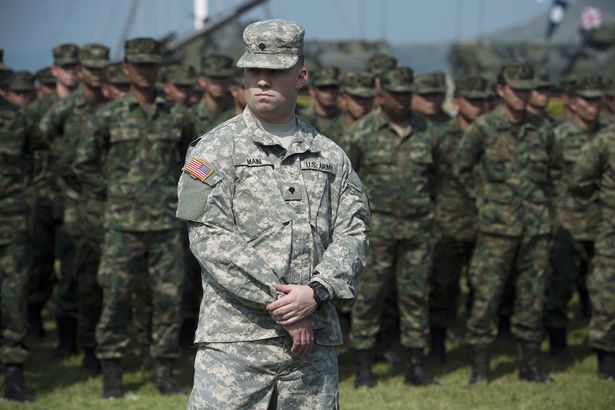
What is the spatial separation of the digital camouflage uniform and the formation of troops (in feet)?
11.2

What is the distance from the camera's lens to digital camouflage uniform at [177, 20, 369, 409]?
387cm

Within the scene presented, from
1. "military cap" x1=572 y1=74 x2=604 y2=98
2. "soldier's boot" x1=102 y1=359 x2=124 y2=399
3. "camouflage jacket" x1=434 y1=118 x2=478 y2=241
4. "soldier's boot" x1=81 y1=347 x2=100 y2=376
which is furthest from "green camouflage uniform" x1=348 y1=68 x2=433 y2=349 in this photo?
"military cap" x1=572 y1=74 x2=604 y2=98

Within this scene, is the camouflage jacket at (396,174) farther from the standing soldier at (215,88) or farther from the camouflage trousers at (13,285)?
the camouflage trousers at (13,285)

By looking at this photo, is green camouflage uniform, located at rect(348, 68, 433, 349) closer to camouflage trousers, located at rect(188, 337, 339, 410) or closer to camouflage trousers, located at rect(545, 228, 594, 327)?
camouflage trousers, located at rect(545, 228, 594, 327)

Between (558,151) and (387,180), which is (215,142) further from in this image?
(558,151)

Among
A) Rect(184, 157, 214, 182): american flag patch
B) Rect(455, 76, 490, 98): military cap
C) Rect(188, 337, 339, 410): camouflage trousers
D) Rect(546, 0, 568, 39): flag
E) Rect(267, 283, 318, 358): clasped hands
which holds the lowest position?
Rect(188, 337, 339, 410): camouflage trousers

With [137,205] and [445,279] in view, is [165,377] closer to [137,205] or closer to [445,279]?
[137,205]

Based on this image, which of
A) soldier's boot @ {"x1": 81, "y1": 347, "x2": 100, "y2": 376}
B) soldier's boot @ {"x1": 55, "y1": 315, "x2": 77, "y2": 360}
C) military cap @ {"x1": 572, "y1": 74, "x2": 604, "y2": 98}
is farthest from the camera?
military cap @ {"x1": 572, "y1": 74, "x2": 604, "y2": 98}

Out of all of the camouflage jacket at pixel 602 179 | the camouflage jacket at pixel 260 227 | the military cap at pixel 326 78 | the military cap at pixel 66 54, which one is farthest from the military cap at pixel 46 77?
the camouflage jacket at pixel 260 227

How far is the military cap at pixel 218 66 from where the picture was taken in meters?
9.55

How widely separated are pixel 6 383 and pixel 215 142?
392cm

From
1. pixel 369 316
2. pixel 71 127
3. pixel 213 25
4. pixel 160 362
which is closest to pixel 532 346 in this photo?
pixel 369 316

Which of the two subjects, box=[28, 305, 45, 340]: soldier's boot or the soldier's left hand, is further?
box=[28, 305, 45, 340]: soldier's boot

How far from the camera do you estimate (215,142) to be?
13.0 ft
